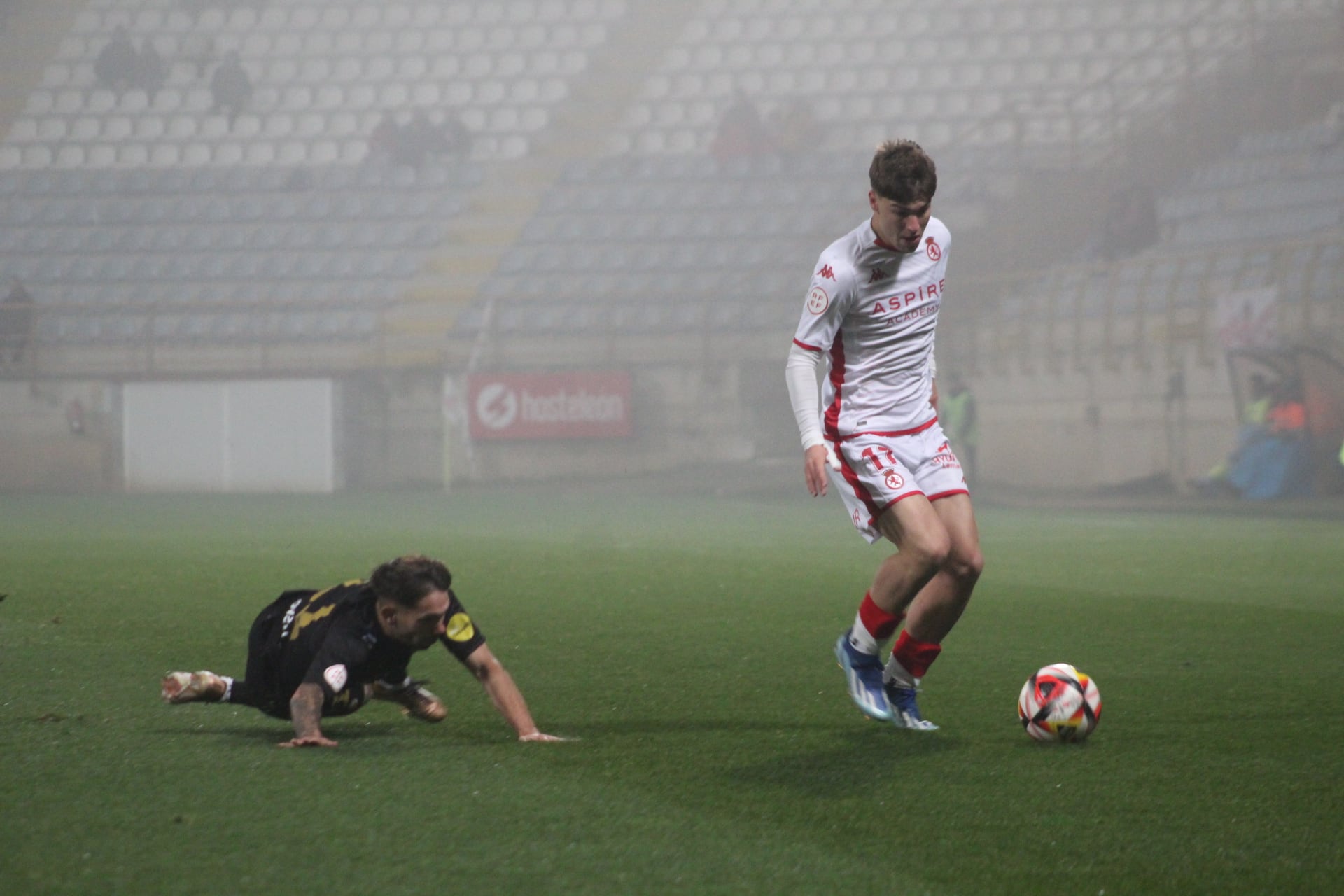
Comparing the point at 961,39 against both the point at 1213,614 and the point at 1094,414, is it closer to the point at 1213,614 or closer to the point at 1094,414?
the point at 1094,414

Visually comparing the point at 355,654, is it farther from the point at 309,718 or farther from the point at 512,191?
the point at 512,191

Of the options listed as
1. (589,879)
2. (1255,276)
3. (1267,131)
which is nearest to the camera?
(589,879)

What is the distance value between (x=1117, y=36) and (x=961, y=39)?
2.55 m

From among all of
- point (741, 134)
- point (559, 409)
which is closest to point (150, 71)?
point (741, 134)

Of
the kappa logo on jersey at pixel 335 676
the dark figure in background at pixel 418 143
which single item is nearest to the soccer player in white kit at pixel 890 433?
the kappa logo on jersey at pixel 335 676

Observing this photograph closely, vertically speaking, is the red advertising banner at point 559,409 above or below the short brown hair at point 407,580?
above

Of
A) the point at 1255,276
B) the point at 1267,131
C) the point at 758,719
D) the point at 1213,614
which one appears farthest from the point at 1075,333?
the point at 758,719

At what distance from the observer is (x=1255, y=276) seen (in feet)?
56.3

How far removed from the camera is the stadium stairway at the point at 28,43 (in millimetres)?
27875

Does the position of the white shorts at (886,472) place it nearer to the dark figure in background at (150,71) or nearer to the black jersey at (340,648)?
the black jersey at (340,648)

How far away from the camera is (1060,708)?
3.94 m

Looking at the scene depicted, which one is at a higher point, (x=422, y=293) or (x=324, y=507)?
(x=422, y=293)

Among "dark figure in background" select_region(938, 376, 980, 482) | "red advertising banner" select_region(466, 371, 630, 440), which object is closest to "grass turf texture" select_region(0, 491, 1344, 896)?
"dark figure in background" select_region(938, 376, 980, 482)

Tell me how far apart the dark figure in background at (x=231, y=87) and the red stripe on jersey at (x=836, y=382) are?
25417 millimetres
